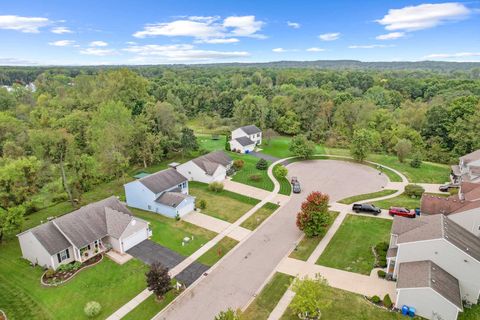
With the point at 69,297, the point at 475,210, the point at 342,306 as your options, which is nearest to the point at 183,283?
the point at 69,297

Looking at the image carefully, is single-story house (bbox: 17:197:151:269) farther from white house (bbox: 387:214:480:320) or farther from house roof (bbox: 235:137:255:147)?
house roof (bbox: 235:137:255:147)

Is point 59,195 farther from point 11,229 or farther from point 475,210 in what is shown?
point 475,210

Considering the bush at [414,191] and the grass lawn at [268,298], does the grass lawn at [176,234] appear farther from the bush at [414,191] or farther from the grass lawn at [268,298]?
the bush at [414,191]

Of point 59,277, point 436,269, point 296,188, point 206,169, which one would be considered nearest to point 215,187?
point 206,169

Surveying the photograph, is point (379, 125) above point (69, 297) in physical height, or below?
above

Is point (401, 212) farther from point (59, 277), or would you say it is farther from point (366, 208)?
point (59, 277)
